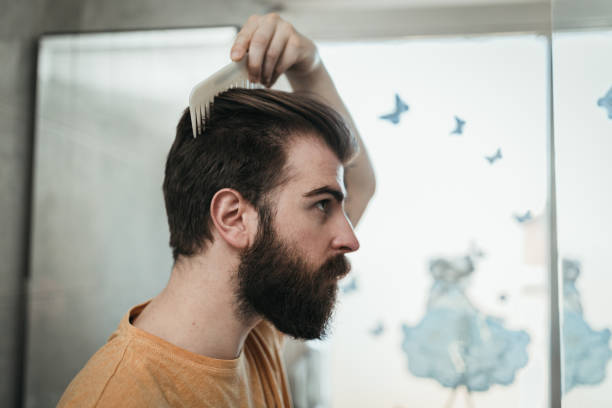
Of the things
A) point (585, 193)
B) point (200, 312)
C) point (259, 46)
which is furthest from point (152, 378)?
point (585, 193)

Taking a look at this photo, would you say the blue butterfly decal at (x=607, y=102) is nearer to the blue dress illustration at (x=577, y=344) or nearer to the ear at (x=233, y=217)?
the blue dress illustration at (x=577, y=344)

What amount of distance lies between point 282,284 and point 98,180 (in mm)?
625

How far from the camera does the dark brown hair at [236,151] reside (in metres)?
0.70

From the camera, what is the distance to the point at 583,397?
61 cm

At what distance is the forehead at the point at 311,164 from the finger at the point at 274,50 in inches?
4.3

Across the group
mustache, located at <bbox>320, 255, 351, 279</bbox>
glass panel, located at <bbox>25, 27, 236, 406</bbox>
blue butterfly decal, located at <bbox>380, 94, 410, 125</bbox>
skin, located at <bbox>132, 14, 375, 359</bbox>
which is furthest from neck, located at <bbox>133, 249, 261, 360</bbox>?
blue butterfly decal, located at <bbox>380, 94, 410, 125</bbox>

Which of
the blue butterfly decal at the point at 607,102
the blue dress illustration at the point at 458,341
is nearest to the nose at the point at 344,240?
the blue butterfly decal at the point at 607,102

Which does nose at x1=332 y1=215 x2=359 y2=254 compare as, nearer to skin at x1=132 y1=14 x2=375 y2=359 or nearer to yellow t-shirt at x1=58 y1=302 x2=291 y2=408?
skin at x1=132 y1=14 x2=375 y2=359

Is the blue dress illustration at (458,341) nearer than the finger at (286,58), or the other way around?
the finger at (286,58)

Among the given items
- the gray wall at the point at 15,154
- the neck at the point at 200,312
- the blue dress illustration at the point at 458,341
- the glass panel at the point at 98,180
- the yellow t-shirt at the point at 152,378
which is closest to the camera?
the yellow t-shirt at the point at 152,378

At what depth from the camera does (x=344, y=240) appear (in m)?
0.71

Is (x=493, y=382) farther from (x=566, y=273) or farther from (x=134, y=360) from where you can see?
(x=134, y=360)

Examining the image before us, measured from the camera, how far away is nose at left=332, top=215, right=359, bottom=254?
27.8 inches

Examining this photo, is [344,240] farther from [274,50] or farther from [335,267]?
[274,50]
